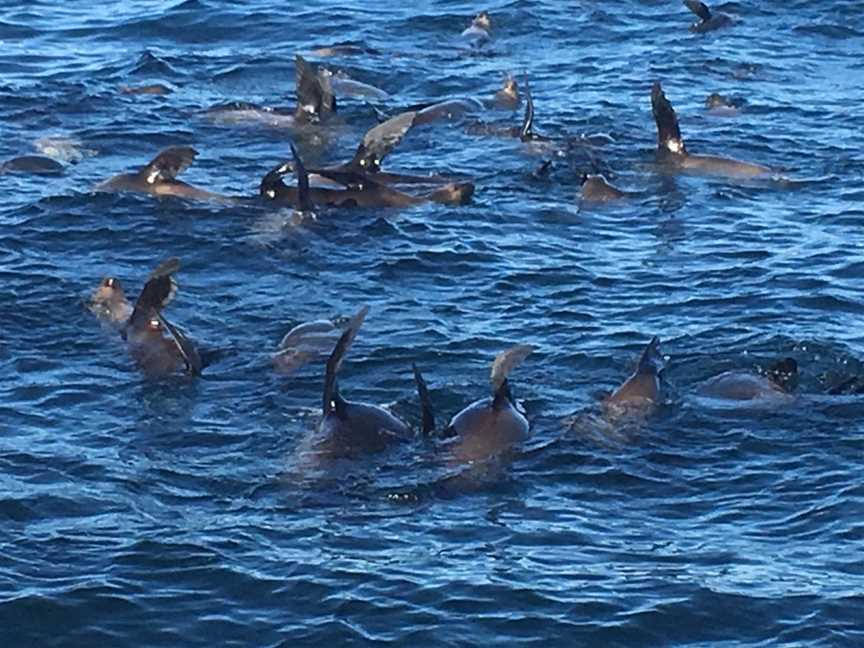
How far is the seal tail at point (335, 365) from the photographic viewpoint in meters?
10.4

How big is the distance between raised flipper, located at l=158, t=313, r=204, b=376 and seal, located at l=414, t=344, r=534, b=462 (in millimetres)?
1774

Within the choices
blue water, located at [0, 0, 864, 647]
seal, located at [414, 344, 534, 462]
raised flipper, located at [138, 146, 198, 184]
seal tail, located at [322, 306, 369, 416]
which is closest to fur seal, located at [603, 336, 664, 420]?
blue water, located at [0, 0, 864, 647]

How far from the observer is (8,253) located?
14.4 meters

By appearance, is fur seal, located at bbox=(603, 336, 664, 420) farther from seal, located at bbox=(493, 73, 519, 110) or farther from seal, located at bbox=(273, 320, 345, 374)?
seal, located at bbox=(493, 73, 519, 110)

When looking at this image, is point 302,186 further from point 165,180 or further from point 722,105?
point 722,105

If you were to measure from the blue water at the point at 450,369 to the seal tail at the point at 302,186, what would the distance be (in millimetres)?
249

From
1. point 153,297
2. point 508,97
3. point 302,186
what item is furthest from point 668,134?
point 153,297

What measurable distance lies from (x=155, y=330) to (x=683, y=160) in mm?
5814

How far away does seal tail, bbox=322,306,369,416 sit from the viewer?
10422mm

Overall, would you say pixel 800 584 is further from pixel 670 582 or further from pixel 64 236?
pixel 64 236

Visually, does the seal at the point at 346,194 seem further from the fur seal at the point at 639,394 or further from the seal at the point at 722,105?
the fur seal at the point at 639,394

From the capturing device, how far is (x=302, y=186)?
1458cm

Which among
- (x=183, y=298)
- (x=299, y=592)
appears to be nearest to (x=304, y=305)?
(x=183, y=298)

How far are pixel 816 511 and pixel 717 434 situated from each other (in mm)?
1094
